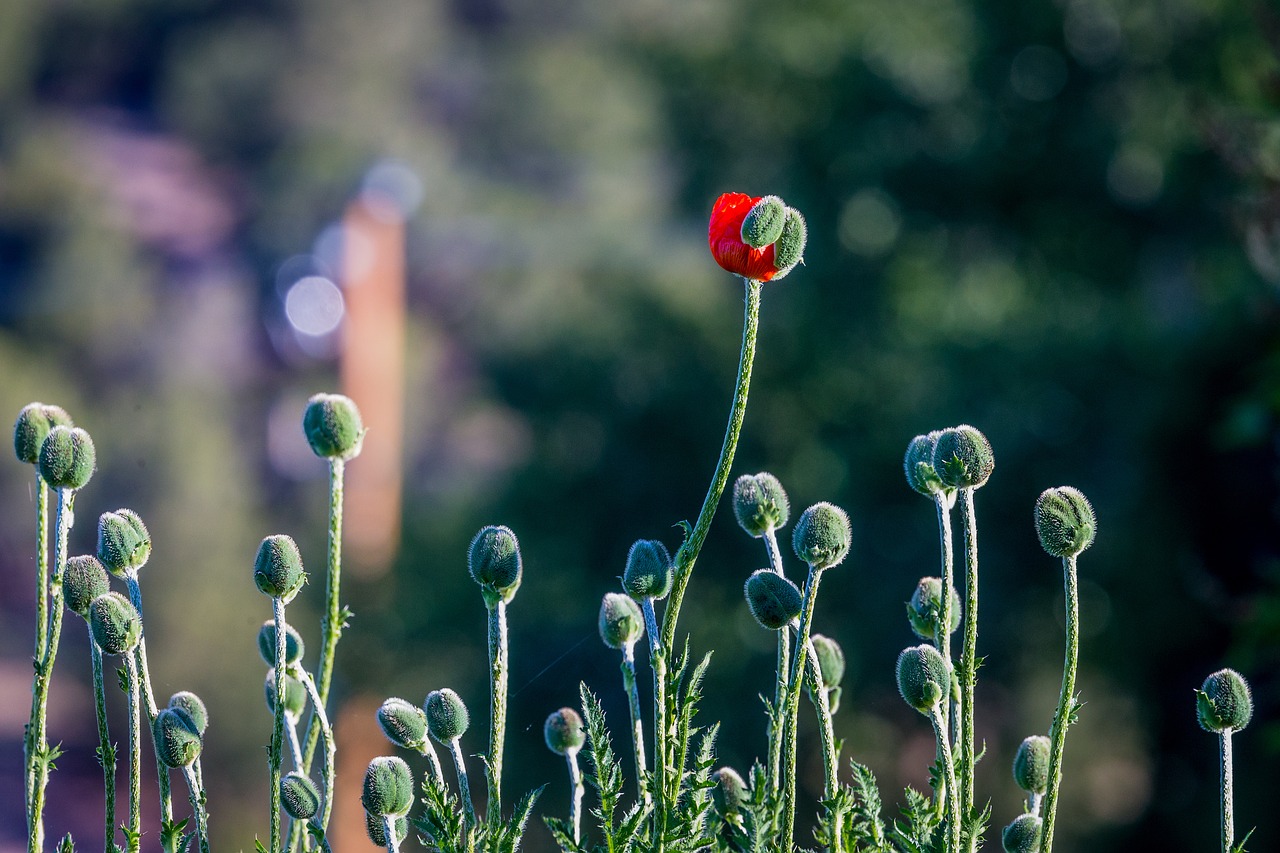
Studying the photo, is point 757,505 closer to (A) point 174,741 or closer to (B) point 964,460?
(B) point 964,460

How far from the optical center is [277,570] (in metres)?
0.74

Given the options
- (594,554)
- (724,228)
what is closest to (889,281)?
(594,554)

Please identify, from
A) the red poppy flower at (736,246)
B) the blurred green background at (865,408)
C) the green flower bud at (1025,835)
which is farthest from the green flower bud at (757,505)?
the blurred green background at (865,408)

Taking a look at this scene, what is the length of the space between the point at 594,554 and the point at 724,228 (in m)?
5.72

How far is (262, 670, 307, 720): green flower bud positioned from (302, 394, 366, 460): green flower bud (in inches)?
5.5

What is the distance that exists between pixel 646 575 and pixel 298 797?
226mm

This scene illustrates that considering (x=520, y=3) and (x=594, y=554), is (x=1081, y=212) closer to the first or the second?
(x=594, y=554)

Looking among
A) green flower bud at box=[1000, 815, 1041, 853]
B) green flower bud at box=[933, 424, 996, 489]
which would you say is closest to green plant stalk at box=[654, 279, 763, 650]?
green flower bud at box=[933, 424, 996, 489]

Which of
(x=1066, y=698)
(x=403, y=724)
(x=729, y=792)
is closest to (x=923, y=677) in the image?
(x=1066, y=698)

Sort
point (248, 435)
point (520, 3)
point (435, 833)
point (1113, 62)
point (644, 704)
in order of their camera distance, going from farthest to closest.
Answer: point (520, 3), point (248, 435), point (1113, 62), point (644, 704), point (435, 833)

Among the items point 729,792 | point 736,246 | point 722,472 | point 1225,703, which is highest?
point 736,246

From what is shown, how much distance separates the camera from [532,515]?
6.65 meters

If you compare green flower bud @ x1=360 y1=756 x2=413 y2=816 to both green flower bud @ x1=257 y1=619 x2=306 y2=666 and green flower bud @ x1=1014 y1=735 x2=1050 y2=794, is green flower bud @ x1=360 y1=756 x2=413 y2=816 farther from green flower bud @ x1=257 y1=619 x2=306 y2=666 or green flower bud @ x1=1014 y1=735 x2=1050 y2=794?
green flower bud @ x1=1014 y1=735 x2=1050 y2=794

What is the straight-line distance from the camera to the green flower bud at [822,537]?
0.76 meters
